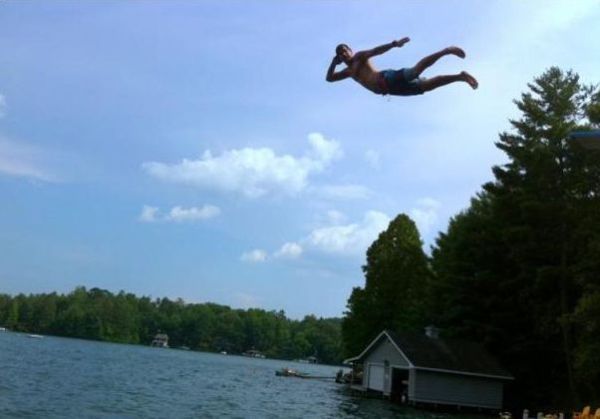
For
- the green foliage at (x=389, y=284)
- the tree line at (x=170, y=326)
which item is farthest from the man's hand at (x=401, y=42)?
the tree line at (x=170, y=326)

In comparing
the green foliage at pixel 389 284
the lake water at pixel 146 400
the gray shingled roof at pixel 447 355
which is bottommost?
the lake water at pixel 146 400

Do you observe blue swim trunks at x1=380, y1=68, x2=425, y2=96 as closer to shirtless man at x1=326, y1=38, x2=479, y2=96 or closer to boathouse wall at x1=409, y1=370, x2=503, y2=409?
shirtless man at x1=326, y1=38, x2=479, y2=96

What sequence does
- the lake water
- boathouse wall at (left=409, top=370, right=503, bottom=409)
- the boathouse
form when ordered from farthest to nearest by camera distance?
1. the boathouse
2. boathouse wall at (left=409, top=370, right=503, bottom=409)
3. the lake water

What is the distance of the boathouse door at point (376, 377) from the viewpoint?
134 ft

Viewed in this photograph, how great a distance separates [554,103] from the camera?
36062 mm

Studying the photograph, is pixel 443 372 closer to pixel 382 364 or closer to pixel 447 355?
pixel 447 355

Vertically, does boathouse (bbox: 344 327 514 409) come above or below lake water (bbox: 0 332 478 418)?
above

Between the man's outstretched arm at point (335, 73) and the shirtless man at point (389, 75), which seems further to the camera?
the man's outstretched arm at point (335, 73)

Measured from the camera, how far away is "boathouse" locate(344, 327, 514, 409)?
35.5 metres

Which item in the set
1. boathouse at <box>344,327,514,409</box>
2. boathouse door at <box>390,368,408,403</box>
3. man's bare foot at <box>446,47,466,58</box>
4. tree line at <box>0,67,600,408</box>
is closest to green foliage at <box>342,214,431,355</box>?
tree line at <box>0,67,600,408</box>

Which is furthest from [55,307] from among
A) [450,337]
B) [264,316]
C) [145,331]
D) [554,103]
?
[554,103]

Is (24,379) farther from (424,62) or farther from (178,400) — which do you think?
(424,62)

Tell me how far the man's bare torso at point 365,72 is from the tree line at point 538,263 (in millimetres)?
23603

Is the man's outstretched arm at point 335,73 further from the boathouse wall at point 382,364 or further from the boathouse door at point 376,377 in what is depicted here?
the boathouse door at point 376,377
